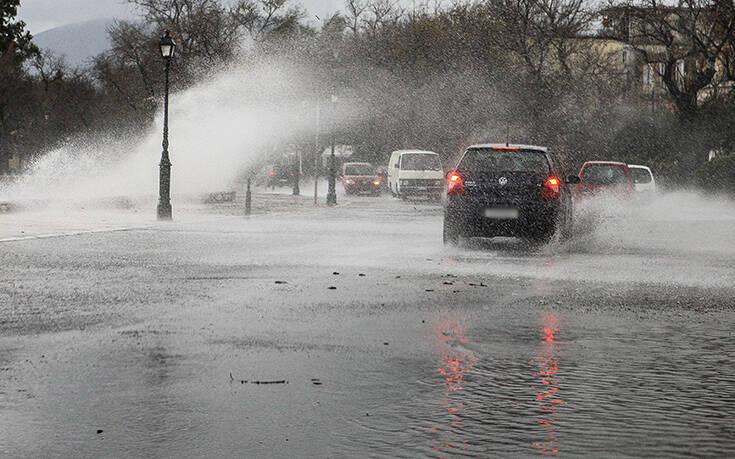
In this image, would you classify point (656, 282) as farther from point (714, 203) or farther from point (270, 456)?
point (714, 203)

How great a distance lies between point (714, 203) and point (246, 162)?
84.4 feet

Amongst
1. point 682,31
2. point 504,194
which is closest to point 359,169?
point 682,31

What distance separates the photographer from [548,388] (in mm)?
7840

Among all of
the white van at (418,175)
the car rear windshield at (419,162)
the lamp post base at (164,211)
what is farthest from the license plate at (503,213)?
the car rear windshield at (419,162)

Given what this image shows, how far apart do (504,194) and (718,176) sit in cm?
2955

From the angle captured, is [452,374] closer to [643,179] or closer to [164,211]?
[164,211]

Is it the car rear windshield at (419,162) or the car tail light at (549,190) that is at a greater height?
the car rear windshield at (419,162)

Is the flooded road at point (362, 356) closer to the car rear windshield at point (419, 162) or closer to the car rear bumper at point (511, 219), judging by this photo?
the car rear bumper at point (511, 219)

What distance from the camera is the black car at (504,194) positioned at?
2058 centimetres

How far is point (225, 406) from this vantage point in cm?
721

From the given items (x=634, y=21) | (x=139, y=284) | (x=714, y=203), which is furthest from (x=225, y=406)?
(x=634, y=21)

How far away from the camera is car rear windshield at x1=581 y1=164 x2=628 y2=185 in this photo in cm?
3325

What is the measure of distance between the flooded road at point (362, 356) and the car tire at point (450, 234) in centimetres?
243

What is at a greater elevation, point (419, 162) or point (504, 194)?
point (419, 162)
